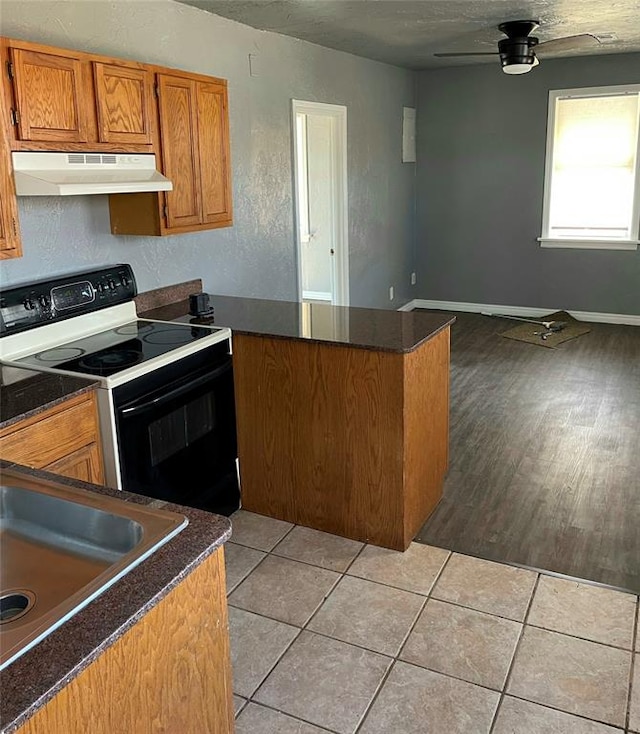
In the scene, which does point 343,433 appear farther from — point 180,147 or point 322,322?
point 180,147

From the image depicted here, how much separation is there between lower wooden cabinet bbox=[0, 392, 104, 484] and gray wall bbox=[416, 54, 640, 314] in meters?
5.50

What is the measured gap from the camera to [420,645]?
7.87 feet

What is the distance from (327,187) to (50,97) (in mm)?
3577

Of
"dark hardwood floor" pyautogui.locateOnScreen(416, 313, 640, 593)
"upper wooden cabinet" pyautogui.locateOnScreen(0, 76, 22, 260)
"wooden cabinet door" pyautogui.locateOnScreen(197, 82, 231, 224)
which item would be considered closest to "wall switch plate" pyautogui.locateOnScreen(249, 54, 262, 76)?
"wooden cabinet door" pyautogui.locateOnScreen(197, 82, 231, 224)

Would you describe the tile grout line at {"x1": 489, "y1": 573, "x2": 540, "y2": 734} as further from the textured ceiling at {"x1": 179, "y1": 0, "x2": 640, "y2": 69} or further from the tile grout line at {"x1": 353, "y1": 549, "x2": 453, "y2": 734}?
the textured ceiling at {"x1": 179, "y1": 0, "x2": 640, "y2": 69}

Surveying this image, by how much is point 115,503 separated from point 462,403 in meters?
3.64

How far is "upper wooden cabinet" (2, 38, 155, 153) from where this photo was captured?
93.3 inches

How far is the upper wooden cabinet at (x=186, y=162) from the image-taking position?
A: 3064mm

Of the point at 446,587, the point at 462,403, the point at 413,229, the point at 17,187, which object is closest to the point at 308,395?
the point at 446,587

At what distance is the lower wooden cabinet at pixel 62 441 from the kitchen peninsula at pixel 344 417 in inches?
34.5

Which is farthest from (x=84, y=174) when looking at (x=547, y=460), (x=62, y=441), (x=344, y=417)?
(x=547, y=460)

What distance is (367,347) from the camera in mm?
2809

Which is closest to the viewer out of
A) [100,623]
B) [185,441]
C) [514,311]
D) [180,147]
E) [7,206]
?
[100,623]

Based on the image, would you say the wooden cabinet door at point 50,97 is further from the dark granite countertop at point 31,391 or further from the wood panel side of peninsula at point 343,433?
the wood panel side of peninsula at point 343,433
